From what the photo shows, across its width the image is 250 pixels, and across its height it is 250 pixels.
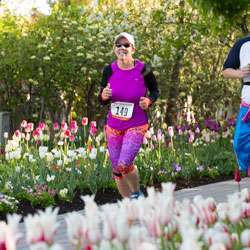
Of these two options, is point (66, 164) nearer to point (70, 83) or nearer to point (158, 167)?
point (158, 167)

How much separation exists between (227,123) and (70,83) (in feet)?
11.3

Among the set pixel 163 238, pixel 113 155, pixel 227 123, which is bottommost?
pixel 227 123

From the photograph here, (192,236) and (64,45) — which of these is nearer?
(192,236)

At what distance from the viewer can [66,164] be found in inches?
374

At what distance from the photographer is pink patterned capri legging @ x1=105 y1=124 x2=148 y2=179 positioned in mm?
6941

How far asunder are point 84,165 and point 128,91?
268 cm

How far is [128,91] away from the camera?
274 inches

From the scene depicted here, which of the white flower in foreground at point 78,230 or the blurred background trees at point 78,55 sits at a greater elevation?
the white flower in foreground at point 78,230

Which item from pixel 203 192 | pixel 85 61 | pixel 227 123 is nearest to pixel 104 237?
pixel 203 192

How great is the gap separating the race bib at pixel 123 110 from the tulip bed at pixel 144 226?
13.0 feet

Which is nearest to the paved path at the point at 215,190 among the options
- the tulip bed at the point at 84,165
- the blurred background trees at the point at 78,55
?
the tulip bed at the point at 84,165

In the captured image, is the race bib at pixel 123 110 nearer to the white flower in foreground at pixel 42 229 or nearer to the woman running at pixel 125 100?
the woman running at pixel 125 100

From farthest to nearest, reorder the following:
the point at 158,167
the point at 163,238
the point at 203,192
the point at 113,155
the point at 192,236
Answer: the point at 158,167
the point at 203,192
the point at 113,155
the point at 163,238
the point at 192,236

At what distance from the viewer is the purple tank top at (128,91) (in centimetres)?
694
